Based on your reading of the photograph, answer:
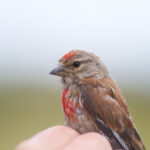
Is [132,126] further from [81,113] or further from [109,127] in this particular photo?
[81,113]

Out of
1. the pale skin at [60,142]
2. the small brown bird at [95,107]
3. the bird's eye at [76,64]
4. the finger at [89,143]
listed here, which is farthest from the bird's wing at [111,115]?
the finger at [89,143]

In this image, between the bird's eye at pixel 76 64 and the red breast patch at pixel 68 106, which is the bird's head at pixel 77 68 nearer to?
the bird's eye at pixel 76 64

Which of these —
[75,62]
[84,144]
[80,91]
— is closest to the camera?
[84,144]

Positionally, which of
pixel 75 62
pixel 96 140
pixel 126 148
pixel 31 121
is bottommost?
pixel 31 121

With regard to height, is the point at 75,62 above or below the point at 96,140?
above

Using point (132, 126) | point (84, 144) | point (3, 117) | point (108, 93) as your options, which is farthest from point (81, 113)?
point (3, 117)

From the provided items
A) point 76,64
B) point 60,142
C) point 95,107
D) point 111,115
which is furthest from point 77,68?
point 60,142

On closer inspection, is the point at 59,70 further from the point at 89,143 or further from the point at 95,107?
the point at 89,143
